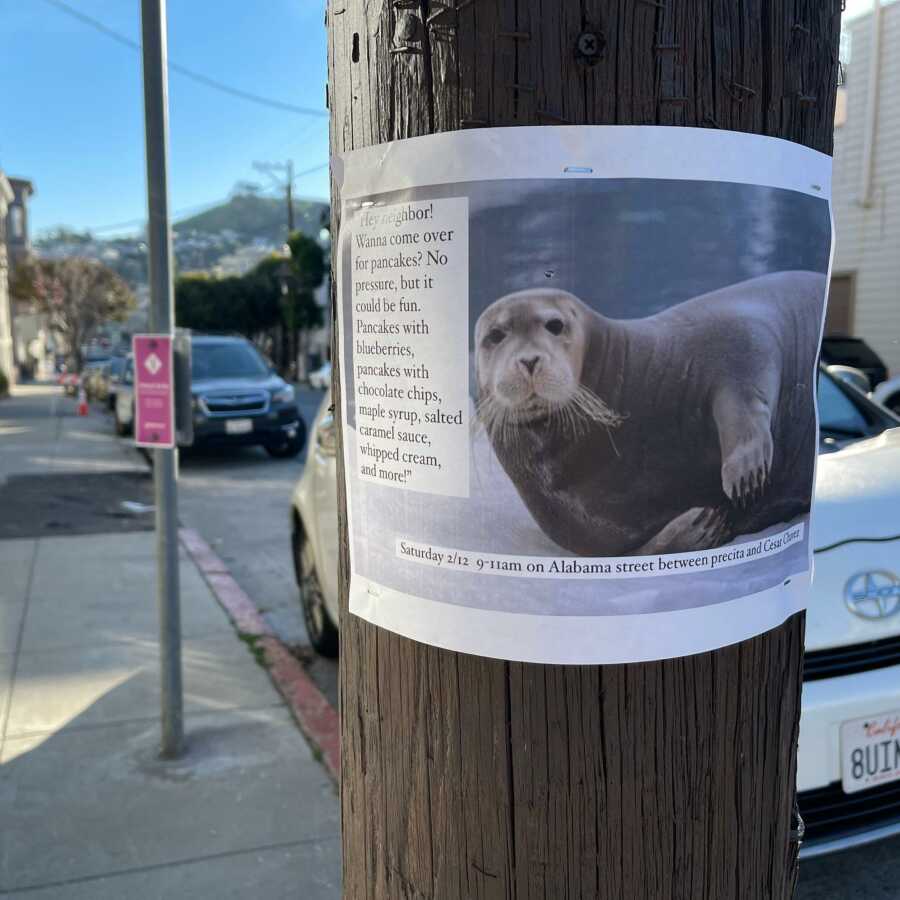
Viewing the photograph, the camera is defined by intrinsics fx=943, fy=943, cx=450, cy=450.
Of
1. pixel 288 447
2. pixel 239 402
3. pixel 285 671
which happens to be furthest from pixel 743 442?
pixel 288 447

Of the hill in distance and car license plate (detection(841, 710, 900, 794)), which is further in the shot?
the hill in distance

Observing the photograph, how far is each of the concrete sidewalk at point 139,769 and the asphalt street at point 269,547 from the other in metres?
0.50

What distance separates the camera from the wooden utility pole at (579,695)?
4.37 ft

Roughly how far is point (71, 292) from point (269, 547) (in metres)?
41.5

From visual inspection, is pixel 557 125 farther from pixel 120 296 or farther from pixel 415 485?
pixel 120 296

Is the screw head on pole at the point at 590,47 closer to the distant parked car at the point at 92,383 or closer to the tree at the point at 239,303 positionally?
the distant parked car at the point at 92,383

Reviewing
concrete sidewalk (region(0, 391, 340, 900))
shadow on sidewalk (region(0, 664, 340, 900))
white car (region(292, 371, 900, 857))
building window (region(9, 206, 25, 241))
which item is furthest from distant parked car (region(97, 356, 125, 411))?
building window (region(9, 206, 25, 241))

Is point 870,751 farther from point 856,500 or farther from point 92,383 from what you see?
point 92,383

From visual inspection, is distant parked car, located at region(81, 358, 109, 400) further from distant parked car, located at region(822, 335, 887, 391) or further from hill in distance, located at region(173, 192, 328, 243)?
distant parked car, located at region(822, 335, 887, 391)

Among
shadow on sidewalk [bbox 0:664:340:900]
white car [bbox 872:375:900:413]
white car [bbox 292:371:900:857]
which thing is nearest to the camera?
white car [bbox 292:371:900:857]

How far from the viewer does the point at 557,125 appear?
1.31 metres

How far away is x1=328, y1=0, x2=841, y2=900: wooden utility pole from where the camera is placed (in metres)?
1.33

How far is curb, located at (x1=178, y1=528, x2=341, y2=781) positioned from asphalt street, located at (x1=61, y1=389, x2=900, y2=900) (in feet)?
0.48

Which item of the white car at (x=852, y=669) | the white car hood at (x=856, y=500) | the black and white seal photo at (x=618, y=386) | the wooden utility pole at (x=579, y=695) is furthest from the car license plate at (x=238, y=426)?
the black and white seal photo at (x=618, y=386)
